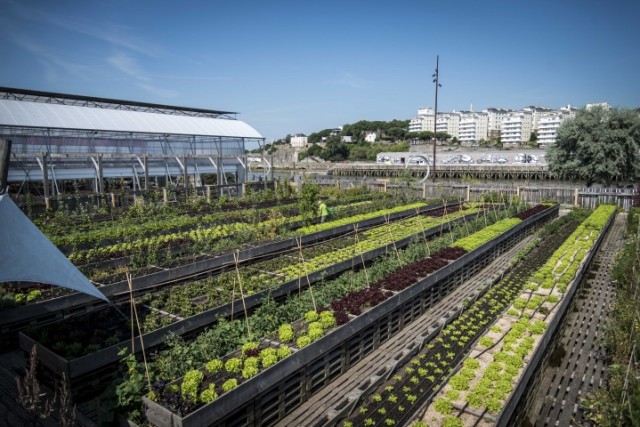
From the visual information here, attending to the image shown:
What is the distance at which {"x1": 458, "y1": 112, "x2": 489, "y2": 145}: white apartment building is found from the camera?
131 m

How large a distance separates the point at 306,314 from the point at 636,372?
487 cm

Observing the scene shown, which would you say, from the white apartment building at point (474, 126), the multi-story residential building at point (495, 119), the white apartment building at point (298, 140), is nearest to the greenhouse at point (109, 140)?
the white apartment building at point (474, 126)

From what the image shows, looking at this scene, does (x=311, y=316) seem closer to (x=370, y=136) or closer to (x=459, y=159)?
(x=459, y=159)

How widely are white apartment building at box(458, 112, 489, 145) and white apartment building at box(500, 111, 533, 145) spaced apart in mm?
9148

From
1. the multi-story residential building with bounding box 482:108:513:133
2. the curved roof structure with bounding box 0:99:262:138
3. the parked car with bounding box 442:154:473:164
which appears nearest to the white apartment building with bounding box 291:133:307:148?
the multi-story residential building with bounding box 482:108:513:133

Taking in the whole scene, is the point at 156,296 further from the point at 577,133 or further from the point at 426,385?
the point at 577,133

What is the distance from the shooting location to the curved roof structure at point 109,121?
2166 centimetres

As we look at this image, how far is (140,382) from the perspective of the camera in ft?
16.6

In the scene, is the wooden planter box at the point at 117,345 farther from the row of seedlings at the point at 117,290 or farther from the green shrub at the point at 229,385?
the green shrub at the point at 229,385

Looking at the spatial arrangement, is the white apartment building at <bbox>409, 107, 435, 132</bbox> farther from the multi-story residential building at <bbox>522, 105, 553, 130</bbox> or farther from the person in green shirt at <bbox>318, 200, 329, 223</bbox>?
the person in green shirt at <bbox>318, 200, 329, 223</bbox>

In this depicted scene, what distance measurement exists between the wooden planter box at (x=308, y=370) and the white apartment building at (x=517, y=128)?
117m

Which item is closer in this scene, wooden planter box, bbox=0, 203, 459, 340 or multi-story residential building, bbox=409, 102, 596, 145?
wooden planter box, bbox=0, 203, 459, 340

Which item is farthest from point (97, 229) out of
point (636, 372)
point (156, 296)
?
point (636, 372)

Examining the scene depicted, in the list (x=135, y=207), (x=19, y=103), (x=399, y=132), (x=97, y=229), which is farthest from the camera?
(x=399, y=132)
